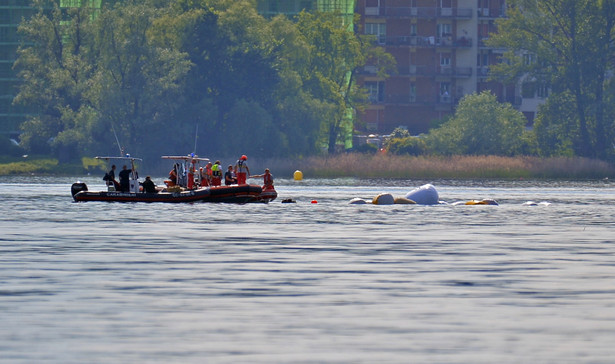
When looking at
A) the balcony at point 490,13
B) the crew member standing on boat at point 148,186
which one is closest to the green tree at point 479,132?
the balcony at point 490,13

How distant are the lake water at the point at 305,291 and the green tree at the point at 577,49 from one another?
83.3m

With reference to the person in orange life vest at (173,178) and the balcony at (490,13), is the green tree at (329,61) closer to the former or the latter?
the balcony at (490,13)

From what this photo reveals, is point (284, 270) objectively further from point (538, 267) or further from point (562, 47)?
point (562, 47)

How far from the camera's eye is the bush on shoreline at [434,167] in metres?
112

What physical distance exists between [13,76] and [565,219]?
121m

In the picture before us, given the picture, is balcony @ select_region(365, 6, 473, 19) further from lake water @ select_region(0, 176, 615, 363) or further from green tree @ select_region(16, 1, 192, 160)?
lake water @ select_region(0, 176, 615, 363)

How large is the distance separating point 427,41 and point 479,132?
42004mm

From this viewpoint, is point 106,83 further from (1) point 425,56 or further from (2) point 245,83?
(1) point 425,56

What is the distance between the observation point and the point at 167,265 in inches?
1225

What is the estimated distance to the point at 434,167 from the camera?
4459 inches

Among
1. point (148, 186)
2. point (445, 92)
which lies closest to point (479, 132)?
point (445, 92)

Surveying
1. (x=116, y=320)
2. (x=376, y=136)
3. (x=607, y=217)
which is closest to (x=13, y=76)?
(x=376, y=136)

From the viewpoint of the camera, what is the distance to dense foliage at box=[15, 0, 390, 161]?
124 metres

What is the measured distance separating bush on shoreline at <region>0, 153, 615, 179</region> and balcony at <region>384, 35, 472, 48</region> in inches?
1765
